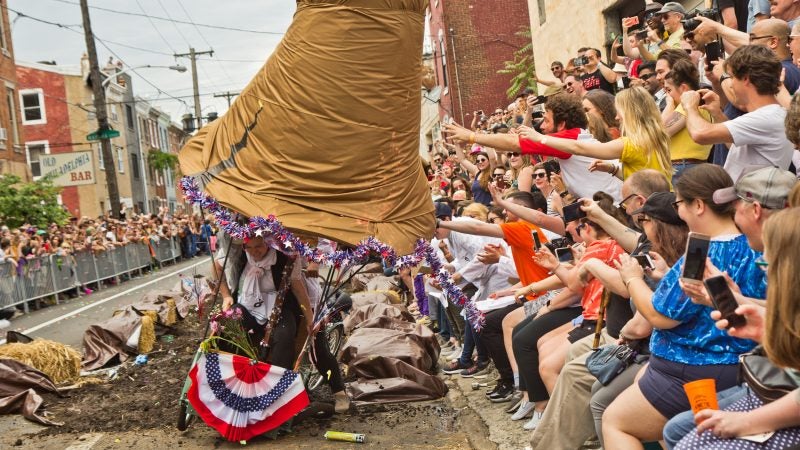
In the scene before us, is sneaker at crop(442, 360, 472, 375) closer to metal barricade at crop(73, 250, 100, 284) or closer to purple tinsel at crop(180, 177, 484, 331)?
purple tinsel at crop(180, 177, 484, 331)

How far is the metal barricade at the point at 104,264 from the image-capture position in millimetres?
25031

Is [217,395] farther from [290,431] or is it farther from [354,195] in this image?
[354,195]

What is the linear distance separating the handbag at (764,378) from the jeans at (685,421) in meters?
0.31

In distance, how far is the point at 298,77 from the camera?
22.6ft

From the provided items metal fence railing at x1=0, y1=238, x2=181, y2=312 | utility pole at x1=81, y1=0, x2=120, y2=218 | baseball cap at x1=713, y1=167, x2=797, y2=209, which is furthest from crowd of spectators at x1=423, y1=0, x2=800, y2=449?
utility pole at x1=81, y1=0, x2=120, y2=218

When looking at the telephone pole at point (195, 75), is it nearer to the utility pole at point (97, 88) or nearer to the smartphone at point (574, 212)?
the utility pole at point (97, 88)

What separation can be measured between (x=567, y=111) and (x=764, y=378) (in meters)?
4.28

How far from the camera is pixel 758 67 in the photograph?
4.92m

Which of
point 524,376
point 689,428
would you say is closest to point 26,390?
point 524,376

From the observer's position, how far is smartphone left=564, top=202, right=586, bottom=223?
19.3 ft

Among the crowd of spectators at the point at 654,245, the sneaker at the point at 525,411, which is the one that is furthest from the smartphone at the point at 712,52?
the sneaker at the point at 525,411

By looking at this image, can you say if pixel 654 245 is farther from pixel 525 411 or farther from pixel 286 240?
pixel 286 240

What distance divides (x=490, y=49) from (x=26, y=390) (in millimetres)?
28723

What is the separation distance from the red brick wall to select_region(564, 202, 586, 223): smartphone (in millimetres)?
47946
